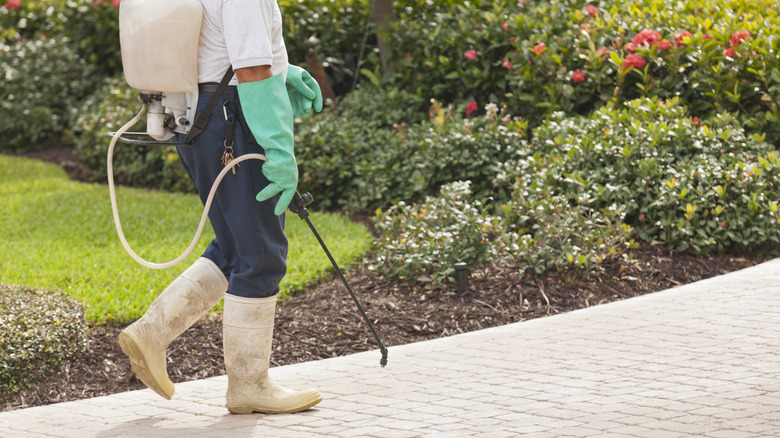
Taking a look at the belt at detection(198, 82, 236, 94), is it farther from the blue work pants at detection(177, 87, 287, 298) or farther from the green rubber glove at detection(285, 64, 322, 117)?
the green rubber glove at detection(285, 64, 322, 117)

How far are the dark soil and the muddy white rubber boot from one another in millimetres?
756

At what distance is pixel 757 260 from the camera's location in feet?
20.1

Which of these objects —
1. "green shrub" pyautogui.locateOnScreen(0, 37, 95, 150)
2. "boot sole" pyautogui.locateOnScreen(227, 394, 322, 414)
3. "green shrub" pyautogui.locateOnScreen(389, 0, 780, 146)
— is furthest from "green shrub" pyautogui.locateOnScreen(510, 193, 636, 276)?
"green shrub" pyautogui.locateOnScreen(0, 37, 95, 150)

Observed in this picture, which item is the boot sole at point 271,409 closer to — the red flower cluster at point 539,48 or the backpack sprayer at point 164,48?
the backpack sprayer at point 164,48

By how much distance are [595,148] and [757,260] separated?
1.38 m

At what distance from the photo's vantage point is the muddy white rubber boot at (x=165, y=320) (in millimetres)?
3809

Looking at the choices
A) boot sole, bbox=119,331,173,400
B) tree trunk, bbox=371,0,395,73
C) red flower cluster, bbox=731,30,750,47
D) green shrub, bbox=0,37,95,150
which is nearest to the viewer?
boot sole, bbox=119,331,173,400

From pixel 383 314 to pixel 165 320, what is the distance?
186 cm

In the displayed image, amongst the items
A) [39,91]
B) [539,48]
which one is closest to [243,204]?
[539,48]

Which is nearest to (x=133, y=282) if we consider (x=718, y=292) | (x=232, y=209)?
(x=232, y=209)

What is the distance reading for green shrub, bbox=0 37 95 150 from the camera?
11500mm

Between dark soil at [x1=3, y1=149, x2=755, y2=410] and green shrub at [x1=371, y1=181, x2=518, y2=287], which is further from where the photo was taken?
green shrub at [x1=371, y1=181, x2=518, y2=287]

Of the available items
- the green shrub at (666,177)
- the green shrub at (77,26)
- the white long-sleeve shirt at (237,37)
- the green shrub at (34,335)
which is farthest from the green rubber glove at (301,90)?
the green shrub at (77,26)

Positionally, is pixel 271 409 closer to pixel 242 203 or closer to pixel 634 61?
pixel 242 203
